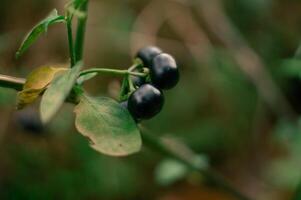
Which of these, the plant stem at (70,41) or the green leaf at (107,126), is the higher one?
the plant stem at (70,41)

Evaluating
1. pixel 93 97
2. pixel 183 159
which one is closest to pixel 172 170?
pixel 183 159

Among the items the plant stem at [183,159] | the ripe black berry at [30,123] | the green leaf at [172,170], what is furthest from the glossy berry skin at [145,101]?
the ripe black berry at [30,123]

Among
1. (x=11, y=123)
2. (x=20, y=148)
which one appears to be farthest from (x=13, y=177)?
(x=11, y=123)

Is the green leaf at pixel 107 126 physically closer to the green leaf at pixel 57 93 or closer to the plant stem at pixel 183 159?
the green leaf at pixel 57 93

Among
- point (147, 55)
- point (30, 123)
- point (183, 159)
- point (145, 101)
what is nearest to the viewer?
point (145, 101)

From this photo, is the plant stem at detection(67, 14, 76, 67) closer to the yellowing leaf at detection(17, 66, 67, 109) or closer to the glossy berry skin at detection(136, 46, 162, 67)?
the yellowing leaf at detection(17, 66, 67, 109)

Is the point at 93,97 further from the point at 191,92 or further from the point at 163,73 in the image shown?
the point at 191,92

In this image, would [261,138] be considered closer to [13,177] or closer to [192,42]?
[192,42]
